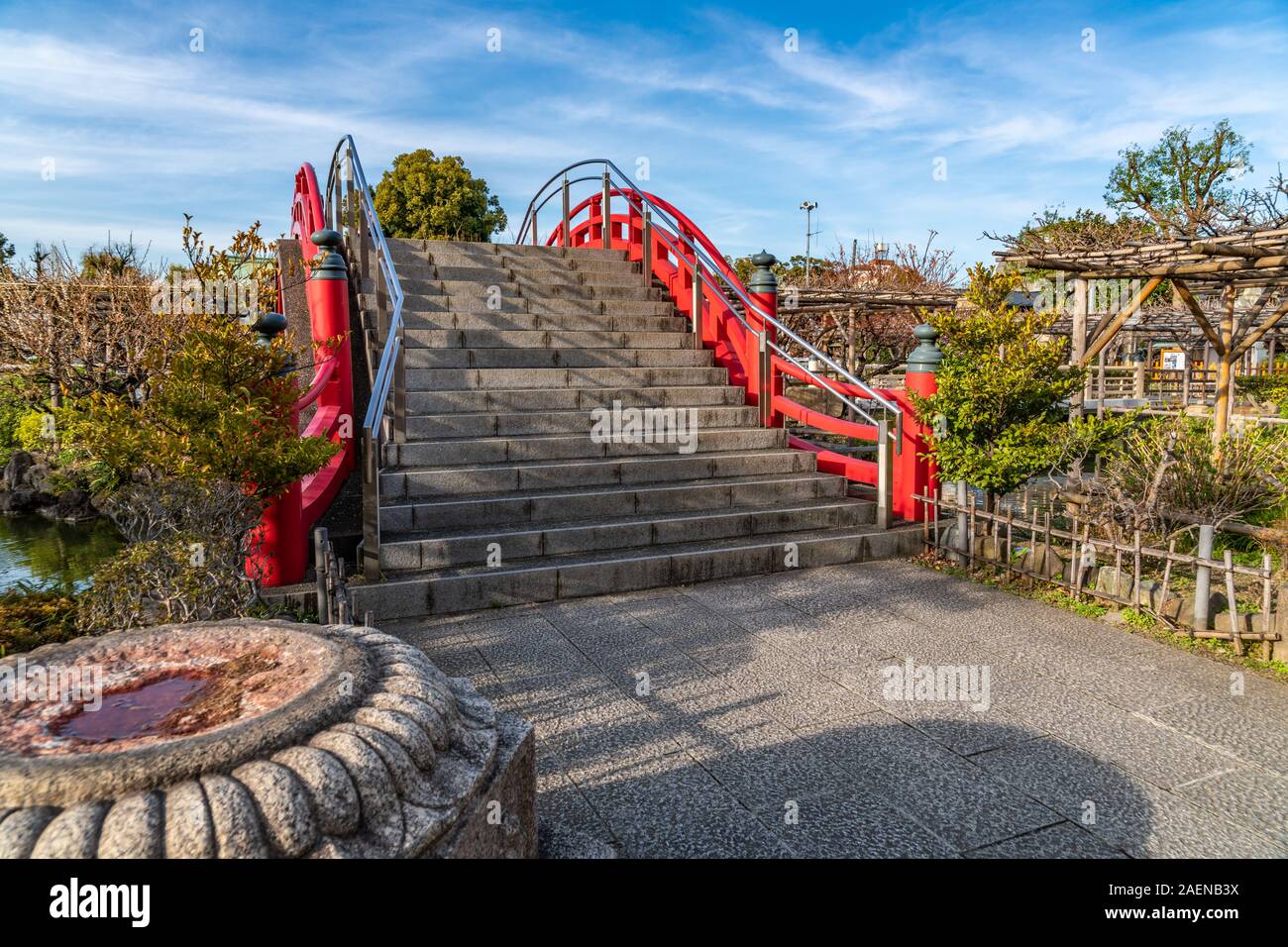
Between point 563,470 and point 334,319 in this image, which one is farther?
point 334,319

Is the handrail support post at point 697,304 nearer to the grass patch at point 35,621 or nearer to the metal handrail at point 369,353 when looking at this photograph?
the metal handrail at point 369,353

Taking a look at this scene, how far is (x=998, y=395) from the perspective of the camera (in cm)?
611

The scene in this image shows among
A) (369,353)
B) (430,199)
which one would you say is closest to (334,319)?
(369,353)

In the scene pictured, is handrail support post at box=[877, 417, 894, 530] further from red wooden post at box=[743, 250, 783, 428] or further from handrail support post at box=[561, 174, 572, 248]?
handrail support post at box=[561, 174, 572, 248]

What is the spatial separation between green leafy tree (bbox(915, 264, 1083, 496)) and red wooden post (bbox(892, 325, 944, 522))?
0.38 meters

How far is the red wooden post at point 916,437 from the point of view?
6918 mm

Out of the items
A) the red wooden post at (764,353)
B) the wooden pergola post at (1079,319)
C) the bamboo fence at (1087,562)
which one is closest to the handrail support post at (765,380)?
the red wooden post at (764,353)

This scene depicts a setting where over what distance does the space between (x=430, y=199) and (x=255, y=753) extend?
32.1m

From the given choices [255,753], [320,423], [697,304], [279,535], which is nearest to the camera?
[255,753]

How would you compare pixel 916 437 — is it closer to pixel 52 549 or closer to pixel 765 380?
pixel 765 380

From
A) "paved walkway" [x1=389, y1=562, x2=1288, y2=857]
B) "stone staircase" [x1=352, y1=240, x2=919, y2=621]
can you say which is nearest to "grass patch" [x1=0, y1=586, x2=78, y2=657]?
"stone staircase" [x1=352, y1=240, x2=919, y2=621]
